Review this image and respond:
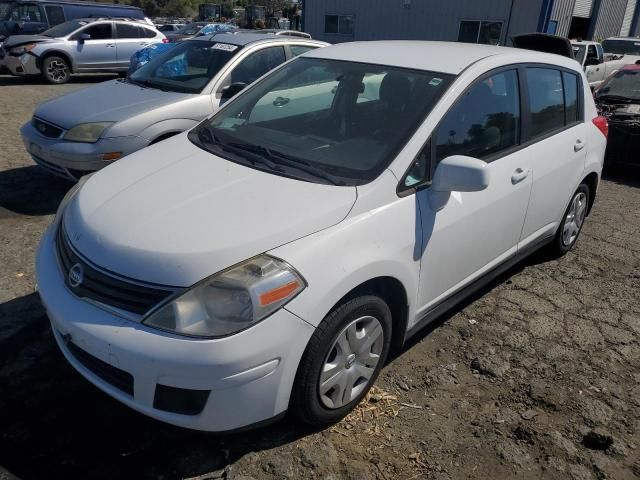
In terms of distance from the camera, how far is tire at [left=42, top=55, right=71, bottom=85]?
40.4 ft

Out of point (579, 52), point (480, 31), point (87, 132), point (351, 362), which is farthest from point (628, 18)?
point (351, 362)

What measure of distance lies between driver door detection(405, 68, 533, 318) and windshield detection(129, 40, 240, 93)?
322cm

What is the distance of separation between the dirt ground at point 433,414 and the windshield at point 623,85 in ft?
17.7

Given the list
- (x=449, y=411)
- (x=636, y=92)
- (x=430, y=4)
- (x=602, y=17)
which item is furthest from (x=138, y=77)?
(x=602, y=17)

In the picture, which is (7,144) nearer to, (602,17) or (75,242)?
(75,242)

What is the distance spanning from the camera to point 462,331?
340 cm

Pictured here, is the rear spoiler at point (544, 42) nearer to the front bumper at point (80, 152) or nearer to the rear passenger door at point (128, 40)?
the front bumper at point (80, 152)

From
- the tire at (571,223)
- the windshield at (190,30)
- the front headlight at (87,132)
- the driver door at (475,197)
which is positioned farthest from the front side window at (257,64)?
the windshield at (190,30)

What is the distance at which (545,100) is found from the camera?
3.61m

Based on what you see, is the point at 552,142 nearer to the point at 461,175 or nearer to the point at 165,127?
the point at 461,175

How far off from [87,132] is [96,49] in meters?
9.65

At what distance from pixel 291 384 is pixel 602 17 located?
96.0 ft

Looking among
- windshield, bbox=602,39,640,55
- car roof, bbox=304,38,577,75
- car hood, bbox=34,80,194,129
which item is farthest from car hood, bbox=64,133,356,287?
windshield, bbox=602,39,640,55

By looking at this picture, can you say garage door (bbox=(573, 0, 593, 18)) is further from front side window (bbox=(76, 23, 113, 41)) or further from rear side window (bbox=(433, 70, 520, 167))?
rear side window (bbox=(433, 70, 520, 167))
